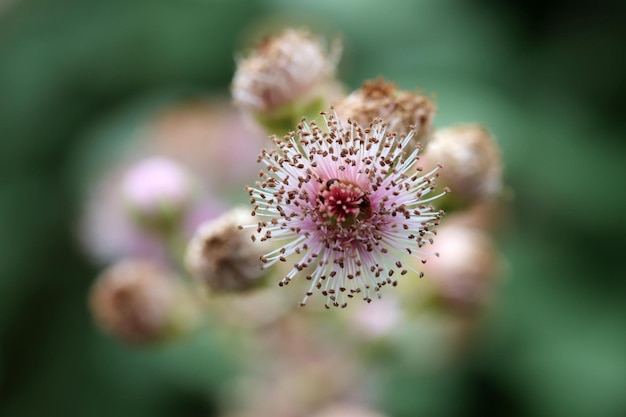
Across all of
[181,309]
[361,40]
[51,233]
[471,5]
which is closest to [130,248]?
[181,309]

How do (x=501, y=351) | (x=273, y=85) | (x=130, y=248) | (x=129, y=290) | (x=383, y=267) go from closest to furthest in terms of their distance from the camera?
1. (x=383, y=267)
2. (x=273, y=85)
3. (x=129, y=290)
4. (x=130, y=248)
5. (x=501, y=351)

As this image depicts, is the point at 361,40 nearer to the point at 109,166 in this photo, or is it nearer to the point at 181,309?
the point at 109,166

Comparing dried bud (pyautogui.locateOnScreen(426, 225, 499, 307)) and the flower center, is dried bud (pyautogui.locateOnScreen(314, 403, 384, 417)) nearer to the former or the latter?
dried bud (pyautogui.locateOnScreen(426, 225, 499, 307))

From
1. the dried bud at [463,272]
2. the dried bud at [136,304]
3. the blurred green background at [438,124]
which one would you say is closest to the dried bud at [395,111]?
the dried bud at [463,272]

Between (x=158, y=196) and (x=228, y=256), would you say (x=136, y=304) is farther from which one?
(x=228, y=256)

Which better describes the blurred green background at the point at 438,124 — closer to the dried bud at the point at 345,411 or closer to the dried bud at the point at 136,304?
the dried bud at the point at 345,411

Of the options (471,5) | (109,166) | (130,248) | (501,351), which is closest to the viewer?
(130,248)

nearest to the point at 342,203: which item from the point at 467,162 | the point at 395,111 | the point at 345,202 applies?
the point at 345,202
